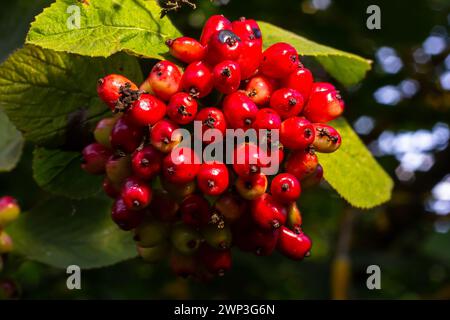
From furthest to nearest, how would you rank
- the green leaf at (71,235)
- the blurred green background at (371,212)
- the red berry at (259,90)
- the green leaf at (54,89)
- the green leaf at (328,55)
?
the blurred green background at (371,212) → the green leaf at (71,235) → the green leaf at (328,55) → the green leaf at (54,89) → the red berry at (259,90)

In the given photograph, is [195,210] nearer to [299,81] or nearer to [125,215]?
[125,215]

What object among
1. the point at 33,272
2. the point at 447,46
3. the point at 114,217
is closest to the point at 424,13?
the point at 447,46

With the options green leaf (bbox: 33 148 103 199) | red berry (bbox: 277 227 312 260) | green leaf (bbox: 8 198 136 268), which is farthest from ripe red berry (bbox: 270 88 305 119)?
green leaf (bbox: 8 198 136 268)

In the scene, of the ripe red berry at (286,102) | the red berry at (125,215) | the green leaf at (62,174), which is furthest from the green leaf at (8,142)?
the ripe red berry at (286,102)

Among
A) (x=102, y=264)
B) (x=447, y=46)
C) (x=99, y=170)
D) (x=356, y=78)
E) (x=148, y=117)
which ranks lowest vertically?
(x=102, y=264)

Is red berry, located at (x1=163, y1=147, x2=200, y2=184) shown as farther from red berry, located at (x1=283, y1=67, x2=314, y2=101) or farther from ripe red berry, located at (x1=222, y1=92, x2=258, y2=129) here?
red berry, located at (x1=283, y1=67, x2=314, y2=101)

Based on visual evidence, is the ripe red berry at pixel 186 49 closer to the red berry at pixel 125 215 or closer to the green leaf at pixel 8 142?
the red berry at pixel 125 215

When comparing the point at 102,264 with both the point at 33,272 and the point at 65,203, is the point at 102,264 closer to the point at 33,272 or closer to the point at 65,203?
the point at 65,203
